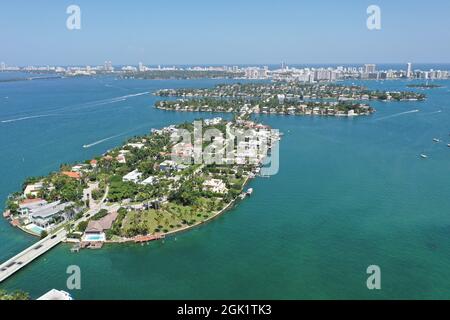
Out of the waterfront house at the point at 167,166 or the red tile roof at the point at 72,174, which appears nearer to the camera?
the red tile roof at the point at 72,174

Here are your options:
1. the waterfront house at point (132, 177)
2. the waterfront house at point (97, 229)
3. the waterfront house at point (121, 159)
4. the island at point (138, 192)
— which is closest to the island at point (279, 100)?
the island at point (138, 192)

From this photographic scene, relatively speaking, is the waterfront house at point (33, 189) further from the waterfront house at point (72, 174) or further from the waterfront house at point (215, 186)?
the waterfront house at point (215, 186)

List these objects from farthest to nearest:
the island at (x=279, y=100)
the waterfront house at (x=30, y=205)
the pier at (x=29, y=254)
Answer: the island at (x=279, y=100)
the waterfront house at (x=30, y=205)
the pier at (x=29, y=254)

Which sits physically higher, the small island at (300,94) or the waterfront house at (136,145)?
the small island at (300,94)

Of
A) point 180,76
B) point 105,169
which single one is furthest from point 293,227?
point 180,76

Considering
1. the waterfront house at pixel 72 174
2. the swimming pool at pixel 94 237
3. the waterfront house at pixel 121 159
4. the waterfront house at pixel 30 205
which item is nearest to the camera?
the swimming pool at pixel 94 237

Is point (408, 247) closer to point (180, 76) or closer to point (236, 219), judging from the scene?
point (236, 219)
